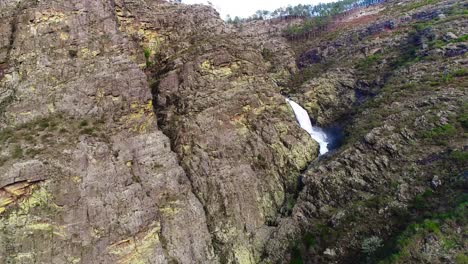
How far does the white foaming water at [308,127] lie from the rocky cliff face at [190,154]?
20.9 feet

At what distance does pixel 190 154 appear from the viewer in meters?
53.6

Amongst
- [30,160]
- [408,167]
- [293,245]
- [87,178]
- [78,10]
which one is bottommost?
[293,245]

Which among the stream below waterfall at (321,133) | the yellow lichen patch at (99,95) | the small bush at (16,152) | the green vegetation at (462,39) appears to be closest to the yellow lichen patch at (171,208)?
the yellow lichen patch at (99,95)

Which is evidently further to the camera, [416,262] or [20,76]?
[20,76]

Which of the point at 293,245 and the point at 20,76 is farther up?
the point at 20,76

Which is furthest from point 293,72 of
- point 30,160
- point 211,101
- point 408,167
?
point 30,160

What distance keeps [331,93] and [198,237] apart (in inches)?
1950

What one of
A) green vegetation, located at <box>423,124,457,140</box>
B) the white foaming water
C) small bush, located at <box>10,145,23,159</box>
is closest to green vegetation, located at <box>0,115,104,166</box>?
small bush, located at <box>10,145,23,159</box>

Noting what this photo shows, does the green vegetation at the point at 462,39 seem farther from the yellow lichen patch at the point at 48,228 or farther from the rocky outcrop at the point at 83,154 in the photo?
the yellow lichen patch at the point at 48,228

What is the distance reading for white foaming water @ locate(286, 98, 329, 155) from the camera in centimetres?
7200

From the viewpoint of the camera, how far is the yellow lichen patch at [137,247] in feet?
133

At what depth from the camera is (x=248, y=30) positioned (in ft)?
448

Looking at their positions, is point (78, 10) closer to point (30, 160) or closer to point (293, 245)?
point (30, 160)

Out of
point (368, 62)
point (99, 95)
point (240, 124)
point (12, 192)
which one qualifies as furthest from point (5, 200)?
point (368, 62)
